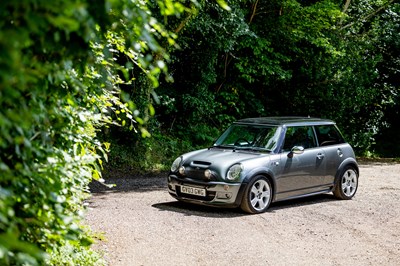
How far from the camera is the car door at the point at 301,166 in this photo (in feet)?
36.3

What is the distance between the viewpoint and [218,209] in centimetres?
1094

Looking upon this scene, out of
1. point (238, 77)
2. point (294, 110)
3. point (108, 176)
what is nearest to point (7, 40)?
point (108, 176)

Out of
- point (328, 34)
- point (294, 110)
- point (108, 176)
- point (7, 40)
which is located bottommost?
point (108, 176)

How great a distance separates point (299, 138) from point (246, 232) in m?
3.13

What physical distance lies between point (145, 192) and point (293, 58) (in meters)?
12.6

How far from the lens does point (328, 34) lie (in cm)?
2348

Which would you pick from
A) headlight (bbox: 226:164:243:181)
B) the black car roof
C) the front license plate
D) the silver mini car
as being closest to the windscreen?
the silver mini car

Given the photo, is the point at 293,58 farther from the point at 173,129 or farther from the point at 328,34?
the point at 173,129

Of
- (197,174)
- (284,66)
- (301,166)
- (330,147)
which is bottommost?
(197,174)

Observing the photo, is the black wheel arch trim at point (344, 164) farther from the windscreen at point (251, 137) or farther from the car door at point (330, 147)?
the windscreen at point (251, 137)

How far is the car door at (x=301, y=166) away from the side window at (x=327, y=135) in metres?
0.20

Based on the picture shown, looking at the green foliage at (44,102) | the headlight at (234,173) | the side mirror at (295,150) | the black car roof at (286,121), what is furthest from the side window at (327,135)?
the green foliage at (44,102)

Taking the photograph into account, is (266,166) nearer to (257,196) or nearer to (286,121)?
(257,196)

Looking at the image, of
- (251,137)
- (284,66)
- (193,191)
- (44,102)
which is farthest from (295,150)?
(284,66)
